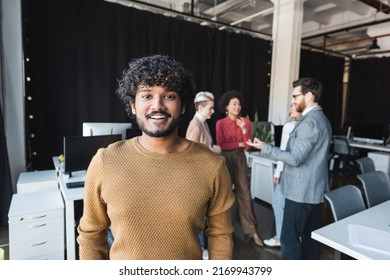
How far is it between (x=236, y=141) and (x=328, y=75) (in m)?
5.39

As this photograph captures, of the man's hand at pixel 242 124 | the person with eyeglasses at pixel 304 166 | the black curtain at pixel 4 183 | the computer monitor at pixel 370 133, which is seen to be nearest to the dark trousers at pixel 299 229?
the person with eyeglasses at pixel 304 166

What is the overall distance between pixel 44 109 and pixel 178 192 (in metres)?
3.02

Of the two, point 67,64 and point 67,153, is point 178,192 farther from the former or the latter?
point 67,64

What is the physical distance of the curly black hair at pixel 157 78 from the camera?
0.83 meters

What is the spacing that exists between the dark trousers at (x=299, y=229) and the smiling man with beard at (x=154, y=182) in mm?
1145

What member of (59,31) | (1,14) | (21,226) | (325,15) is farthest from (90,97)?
(325,15)

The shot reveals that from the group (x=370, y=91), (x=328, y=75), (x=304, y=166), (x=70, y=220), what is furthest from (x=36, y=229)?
(x=370, y=91)

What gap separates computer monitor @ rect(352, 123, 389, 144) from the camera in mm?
5250

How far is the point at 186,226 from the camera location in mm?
829

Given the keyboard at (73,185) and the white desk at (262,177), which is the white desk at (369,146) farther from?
the keyboard at (73,185)

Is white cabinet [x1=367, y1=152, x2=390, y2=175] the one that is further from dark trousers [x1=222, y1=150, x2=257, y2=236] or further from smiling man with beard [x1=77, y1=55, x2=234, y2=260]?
smiling man with beard [x1=77, y1=55, x2=234, y2=260]

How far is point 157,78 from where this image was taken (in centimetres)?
83

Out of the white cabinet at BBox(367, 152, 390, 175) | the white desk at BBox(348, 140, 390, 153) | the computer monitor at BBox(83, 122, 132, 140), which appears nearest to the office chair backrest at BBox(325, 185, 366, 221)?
the computer monitor at BBox(83, 122, 132, 140)

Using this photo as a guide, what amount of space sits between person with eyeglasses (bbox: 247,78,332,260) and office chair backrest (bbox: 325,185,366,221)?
11 centimetres
